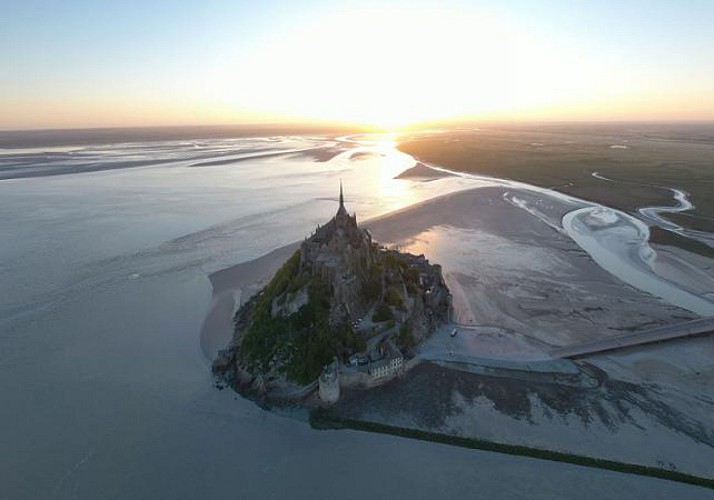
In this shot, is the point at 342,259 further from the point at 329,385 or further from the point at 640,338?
the point at 640,338

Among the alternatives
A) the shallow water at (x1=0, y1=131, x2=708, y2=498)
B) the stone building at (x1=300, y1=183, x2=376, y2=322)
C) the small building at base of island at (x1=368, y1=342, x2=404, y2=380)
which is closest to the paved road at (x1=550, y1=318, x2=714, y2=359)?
the shallow water at (x1=0, y1=131, x2=708, y2=498)

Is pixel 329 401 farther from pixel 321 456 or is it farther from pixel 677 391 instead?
pixel 677 391

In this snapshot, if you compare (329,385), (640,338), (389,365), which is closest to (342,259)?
(389,365)

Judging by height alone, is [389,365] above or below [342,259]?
below

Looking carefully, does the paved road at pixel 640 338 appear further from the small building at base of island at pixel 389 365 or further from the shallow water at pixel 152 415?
the small building at base of island at pixel 389 365

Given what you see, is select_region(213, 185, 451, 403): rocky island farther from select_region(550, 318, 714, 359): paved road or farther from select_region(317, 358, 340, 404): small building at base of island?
select_region(550, 318, 714, 359): paved road

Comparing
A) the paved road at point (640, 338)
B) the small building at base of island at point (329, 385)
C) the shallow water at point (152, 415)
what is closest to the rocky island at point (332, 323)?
the small building at base of island at point (329, 385)

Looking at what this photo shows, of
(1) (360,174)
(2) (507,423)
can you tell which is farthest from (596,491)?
(1) (360,174)
